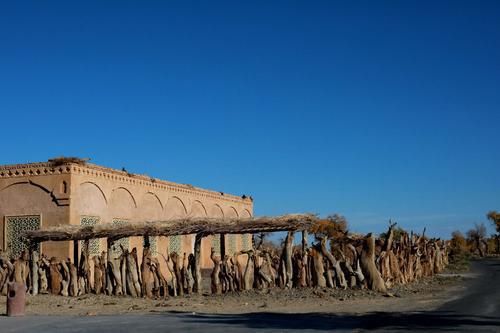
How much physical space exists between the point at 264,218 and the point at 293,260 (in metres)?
1.59

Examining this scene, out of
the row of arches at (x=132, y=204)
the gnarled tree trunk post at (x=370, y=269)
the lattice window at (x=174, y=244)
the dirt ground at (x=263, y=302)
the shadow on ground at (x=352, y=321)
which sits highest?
the row of arches at (x=132, y=204)

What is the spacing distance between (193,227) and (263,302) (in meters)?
3.50

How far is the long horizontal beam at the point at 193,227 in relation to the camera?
63.4 ft

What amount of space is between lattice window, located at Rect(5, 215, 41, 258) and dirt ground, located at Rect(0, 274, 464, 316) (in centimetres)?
408

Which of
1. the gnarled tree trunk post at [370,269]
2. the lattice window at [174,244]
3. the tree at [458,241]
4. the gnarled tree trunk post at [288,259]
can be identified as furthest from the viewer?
the tree at [458,241]

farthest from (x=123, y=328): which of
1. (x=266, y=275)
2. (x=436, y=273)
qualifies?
(x=436, y=273)

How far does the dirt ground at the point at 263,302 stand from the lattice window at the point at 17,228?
161 inches

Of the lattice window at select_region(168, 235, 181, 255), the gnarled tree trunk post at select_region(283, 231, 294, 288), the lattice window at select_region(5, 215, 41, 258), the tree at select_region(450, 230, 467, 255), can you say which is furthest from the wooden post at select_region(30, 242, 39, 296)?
the tree at select_region(450, 230, 467, 255)

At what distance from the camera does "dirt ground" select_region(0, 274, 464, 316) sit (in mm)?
15922

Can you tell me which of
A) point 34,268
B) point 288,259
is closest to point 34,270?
point 34,268

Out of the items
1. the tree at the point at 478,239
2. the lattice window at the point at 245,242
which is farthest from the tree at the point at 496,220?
the lattice window at the point at 245,242

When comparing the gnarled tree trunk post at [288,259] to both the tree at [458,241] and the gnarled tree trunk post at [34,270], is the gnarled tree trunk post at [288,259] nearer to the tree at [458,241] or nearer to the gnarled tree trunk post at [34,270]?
the gnarled tree trunk post at [34,270]

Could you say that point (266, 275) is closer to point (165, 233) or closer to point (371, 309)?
point (165, 233)

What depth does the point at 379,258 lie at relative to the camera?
19.9m
